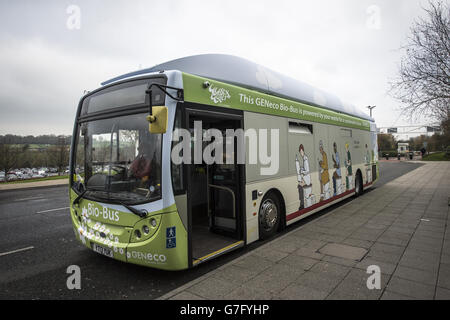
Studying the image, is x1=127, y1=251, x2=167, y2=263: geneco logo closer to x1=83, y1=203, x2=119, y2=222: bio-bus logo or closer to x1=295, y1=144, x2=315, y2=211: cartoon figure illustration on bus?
x1=83, y1=203, x2=119, y2=222: bio-bus logo

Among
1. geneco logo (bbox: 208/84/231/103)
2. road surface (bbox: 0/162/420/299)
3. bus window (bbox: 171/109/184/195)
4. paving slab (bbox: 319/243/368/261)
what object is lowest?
road surface (bbox: 0/162/420/299)

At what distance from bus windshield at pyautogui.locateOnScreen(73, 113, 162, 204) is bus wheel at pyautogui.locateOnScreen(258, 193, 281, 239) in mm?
2397

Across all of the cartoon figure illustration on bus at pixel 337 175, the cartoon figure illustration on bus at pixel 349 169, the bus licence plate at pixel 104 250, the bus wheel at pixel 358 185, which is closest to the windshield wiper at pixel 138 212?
the bus licence plate at pixel 104 250

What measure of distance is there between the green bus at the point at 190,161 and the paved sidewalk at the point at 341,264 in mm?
419

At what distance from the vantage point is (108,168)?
12.7 ft

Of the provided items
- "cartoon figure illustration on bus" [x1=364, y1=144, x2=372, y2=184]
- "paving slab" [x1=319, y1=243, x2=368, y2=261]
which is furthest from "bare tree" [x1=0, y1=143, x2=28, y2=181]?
"paving slab" [x1=319, y1=243, x2=368, y2=261]

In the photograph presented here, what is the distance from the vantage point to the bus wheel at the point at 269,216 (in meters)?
5.06

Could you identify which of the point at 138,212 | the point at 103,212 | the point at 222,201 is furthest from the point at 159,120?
the point at 222,201

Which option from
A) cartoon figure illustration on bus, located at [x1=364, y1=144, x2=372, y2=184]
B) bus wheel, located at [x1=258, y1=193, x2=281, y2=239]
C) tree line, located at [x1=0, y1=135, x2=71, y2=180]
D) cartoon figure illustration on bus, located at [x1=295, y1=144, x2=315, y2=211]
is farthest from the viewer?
tree line, located at [x1=0, y1=135, x2=71, y2=180]

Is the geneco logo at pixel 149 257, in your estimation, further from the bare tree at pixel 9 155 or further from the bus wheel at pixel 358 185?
the bare tree at pixel 9 155

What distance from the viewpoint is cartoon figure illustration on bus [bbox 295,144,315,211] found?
6156mm

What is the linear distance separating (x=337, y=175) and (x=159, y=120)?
6.65 meters
